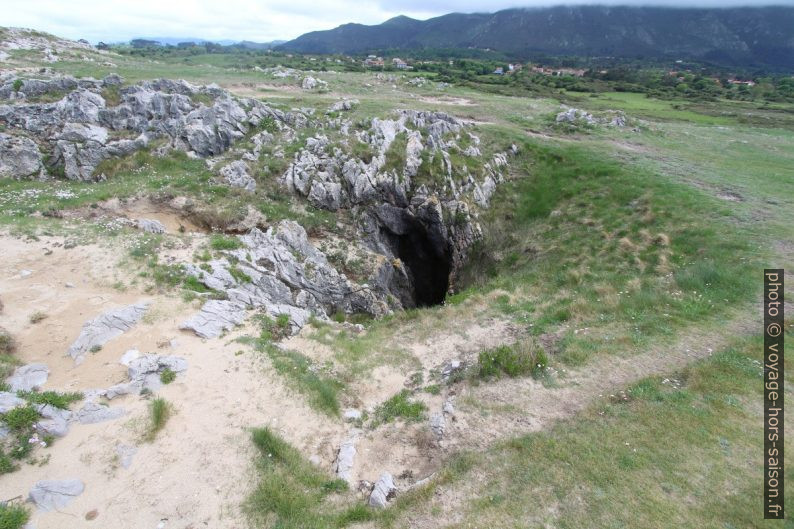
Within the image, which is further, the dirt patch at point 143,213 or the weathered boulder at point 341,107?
the weathered boulder at point 341,107

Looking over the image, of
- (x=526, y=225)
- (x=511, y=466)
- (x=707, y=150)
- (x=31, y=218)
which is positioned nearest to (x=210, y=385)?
(x=511, y=466)

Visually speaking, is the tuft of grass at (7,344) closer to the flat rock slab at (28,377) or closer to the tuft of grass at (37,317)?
the tuft of grass at (37,317)

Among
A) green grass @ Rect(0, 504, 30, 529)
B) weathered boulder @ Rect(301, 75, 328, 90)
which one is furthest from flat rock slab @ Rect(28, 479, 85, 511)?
weathered boulder @ Rect(301, 75, 328, 90)

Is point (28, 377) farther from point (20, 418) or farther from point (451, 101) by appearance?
point (451, 101)

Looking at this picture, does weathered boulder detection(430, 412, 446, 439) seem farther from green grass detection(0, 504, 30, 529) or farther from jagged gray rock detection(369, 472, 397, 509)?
green grass detection(0, 504, 30, 529)

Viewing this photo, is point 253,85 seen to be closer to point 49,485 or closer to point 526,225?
point 526,225

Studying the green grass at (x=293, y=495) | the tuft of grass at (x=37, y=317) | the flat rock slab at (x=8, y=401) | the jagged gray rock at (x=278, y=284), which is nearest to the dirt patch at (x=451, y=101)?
the jagged gray rock at (x=278, y=284)
